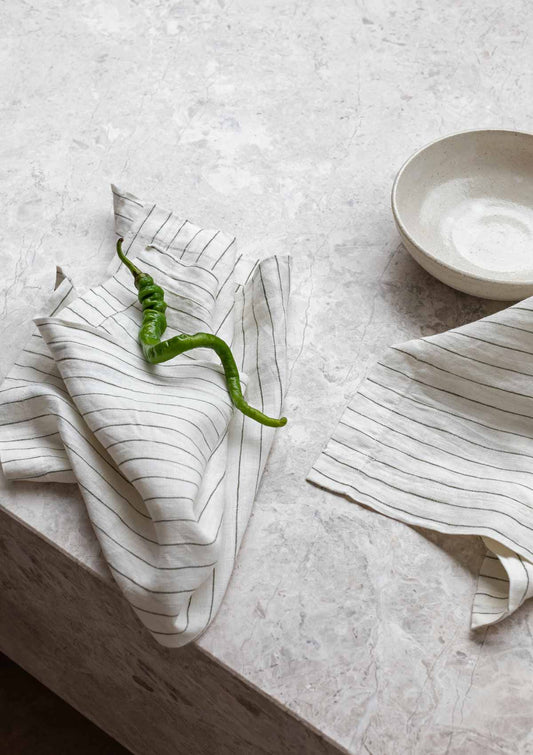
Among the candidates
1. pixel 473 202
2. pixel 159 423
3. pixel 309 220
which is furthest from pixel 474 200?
pixel 159 423

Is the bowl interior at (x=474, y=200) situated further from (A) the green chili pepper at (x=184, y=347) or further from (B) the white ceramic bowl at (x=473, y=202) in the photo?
(A) the green chili pepper at (x=184, y=347)

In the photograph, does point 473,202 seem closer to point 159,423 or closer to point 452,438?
point 452,438

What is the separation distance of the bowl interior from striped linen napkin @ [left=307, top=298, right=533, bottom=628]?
161 mm

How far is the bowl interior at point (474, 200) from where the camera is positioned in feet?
3.32

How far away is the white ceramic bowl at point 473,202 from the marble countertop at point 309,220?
0.05 meters

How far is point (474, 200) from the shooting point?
108 cm

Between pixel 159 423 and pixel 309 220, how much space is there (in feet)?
1.40

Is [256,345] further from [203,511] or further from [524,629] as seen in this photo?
[524,629]

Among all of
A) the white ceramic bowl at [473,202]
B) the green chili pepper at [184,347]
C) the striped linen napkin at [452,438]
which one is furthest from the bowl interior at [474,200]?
the green chili pepper at [184,347]

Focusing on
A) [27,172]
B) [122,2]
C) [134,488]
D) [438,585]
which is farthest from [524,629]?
[122,2]

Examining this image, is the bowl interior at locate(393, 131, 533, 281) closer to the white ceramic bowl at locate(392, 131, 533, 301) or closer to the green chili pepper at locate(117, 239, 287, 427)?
the white ceramic bowl at locate(392, 131, 533, 301)

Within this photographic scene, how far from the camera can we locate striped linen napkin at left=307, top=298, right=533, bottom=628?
794 millimetres

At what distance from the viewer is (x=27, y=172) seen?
115 cm

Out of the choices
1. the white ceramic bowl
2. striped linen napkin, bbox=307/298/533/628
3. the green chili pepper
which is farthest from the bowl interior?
the green chili pepper
